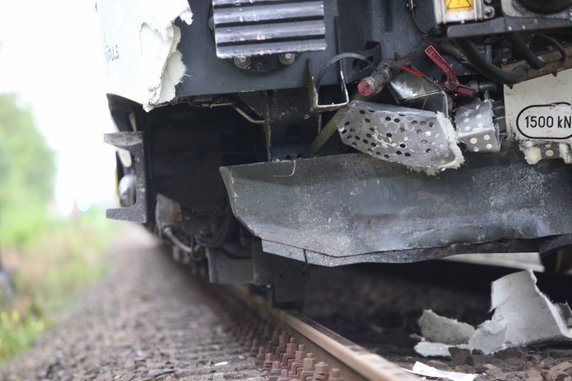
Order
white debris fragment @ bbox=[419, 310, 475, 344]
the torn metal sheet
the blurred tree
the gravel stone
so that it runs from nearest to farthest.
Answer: the torn metal sheet < white debris fragment @ bbox=[419, 310, 475, 344] < the gravel stone < the blurred tree

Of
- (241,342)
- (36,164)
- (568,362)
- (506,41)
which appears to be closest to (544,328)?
(568,362)

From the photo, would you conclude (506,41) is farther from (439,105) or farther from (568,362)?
(568,362)

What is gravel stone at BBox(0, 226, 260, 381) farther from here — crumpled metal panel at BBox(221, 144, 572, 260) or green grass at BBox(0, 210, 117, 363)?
crumpled metal panel at BBox(221, 144, 572, 260)

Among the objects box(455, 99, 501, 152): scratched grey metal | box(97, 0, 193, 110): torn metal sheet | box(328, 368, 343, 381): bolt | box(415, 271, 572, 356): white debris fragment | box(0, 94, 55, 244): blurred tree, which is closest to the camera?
box(328, 368, 343, 381): bolt

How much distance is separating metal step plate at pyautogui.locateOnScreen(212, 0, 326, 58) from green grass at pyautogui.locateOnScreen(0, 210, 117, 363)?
563 cm

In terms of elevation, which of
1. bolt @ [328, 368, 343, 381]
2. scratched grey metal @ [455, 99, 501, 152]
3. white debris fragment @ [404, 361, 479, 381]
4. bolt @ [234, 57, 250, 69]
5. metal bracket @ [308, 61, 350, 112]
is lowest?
white debris fragment @ [404, 361, 479, 381]

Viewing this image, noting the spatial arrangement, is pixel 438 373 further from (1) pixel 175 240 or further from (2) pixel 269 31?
(1) pixel 175 240

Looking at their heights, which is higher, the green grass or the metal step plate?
the metal step plate

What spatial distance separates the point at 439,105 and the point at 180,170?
5.05 ft

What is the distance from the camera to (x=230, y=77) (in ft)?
12.3

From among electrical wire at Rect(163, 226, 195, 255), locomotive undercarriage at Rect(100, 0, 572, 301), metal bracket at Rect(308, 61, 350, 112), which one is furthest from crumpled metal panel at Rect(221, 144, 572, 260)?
electrical wire at Rect(163, 226, 195, 255)

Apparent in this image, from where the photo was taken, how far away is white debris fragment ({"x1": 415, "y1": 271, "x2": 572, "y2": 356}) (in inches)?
166

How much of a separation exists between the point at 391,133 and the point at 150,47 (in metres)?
1.11

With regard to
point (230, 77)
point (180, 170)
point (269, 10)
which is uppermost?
point (269, 10)
